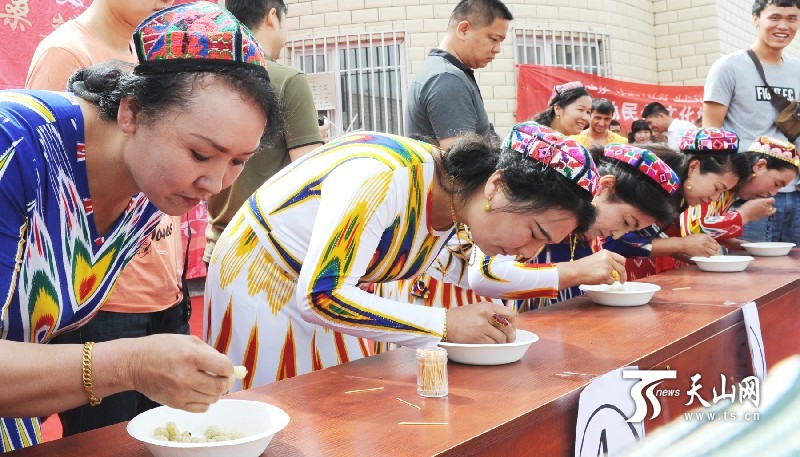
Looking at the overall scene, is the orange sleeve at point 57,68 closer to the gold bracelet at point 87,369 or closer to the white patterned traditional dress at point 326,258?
Result: the white patterned traditional dress at point 326,258

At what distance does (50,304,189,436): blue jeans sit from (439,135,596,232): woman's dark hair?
83cm

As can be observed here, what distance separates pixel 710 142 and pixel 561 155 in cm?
200

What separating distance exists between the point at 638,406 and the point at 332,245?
0.65 metres

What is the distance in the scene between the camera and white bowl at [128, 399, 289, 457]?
0.90 meters

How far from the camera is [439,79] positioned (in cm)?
286

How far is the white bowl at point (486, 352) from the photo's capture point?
4.74 feet

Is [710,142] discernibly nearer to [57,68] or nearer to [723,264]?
[723,264]

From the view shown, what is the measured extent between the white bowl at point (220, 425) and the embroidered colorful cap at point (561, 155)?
2.66ft

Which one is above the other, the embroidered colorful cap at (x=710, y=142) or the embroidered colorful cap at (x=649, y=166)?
the embroidered colorful cap at (x=710, y=142)

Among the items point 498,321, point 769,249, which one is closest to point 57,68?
point 498,321

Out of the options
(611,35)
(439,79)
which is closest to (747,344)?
(439,79)

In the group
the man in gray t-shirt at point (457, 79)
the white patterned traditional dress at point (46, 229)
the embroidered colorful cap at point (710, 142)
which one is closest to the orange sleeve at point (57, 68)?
the white patterned traditional dress at point (46, 229)

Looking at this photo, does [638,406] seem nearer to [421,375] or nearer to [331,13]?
[421,375]

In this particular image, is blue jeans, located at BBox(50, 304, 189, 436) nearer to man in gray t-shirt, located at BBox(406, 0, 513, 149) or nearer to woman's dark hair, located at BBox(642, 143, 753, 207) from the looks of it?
man in gray t-shirt, located at BBox(406, 0, 513, 149)
